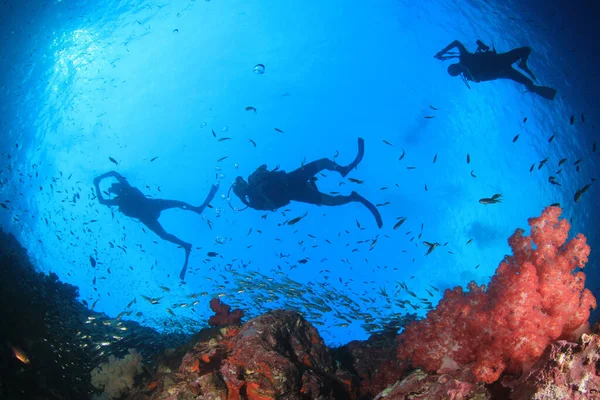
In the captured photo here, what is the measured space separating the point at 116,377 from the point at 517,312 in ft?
33.5

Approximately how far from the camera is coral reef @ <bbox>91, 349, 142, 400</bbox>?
8.28m

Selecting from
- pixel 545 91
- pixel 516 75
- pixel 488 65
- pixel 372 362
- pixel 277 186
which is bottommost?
pixel 372 362

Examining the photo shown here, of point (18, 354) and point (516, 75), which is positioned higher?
point (516, 75)

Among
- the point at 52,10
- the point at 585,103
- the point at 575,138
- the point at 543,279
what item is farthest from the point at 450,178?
the point at 52,10

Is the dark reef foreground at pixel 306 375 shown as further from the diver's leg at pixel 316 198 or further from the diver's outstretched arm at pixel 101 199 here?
the diver's outstretched arm at pixel 101 199

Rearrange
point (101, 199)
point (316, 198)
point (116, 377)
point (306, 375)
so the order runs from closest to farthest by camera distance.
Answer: point (306, 375) < point (116, 377) < point (316, 198) < point (101, 199)

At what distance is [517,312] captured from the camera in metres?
3.37

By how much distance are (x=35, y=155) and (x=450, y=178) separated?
49769 mm

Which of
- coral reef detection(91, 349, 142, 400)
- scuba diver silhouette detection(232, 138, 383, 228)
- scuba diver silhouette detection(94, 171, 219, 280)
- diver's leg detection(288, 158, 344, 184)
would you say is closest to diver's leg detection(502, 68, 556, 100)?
scuba diver silhouette detection(232, 138, 383, 228)

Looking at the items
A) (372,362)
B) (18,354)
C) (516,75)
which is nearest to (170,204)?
(18,354)

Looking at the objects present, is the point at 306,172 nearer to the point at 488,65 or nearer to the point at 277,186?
the point at 277,186

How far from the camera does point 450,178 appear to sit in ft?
128

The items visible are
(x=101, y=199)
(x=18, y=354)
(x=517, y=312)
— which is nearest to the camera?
(x=517, y=312)

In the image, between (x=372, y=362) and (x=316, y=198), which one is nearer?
(x=372, y=362)
